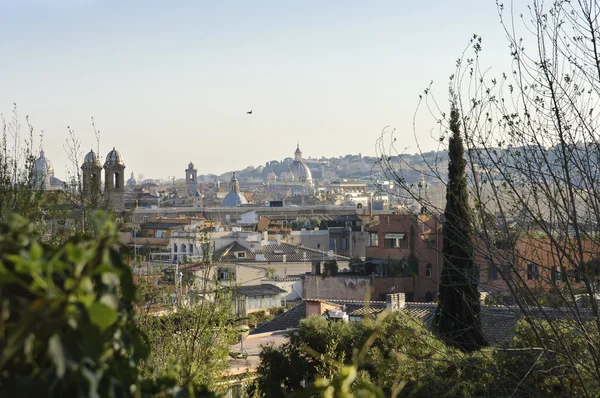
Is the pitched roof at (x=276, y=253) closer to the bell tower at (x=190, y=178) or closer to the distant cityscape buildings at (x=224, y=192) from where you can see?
the distant cityscape buildings at (x=224, y=192)

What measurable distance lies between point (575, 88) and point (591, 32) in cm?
37

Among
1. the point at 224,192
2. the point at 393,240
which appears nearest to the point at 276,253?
the point at 393,240

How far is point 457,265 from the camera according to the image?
35.7 feet

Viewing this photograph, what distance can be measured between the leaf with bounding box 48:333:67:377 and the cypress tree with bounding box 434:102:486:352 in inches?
210

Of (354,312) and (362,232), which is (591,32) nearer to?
(354,312)

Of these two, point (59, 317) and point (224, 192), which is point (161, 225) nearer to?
point (59, 317)

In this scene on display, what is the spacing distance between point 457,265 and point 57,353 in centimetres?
982

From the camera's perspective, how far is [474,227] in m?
6.36

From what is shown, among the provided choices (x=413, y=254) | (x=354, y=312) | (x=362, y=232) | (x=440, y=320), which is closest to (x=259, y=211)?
(x=362, y=232)

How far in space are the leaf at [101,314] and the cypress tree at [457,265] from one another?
5266 millimetres

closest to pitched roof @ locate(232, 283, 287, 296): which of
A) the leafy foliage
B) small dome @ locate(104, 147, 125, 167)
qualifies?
the leafy foliage

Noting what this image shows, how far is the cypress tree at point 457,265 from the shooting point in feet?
22.9

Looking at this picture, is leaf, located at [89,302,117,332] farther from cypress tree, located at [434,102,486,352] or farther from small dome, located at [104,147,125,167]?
small dome, located at [104,147,125,167]

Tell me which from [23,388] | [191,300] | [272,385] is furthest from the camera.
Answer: [191,300]
